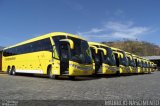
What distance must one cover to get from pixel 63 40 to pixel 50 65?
8.41ft

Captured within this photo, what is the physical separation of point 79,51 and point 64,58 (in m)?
1.08

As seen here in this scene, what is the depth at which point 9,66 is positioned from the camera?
95.0ft

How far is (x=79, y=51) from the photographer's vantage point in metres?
17.7

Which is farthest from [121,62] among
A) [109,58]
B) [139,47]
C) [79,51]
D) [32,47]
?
[139,47]

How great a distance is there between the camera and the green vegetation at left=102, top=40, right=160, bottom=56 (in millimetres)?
141625

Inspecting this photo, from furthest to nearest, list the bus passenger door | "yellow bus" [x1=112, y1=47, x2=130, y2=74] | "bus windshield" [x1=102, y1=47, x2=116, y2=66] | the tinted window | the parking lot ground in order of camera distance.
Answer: "yellow bus" [x1=112, y1=47, x2=130, y2=74] → "bus windshield" [x1=102, y1=47, x2=116, y2=66] → the tinted window → the bus passenger door → the parking lot ground

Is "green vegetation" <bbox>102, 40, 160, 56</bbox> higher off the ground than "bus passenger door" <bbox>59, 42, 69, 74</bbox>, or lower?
higher

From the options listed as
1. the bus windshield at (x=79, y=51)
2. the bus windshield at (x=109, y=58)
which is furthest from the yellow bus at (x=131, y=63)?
the bus windshield at (x=79, y=51)

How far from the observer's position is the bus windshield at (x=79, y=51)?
1709 centimetres

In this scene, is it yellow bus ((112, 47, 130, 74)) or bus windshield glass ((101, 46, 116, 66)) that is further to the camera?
yellow bus ((112, 47, 130, 74))

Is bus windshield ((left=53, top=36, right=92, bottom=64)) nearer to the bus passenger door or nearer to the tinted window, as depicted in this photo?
the bus passenger door

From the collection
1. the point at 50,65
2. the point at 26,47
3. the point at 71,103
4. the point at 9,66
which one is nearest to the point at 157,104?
the point at 71,103

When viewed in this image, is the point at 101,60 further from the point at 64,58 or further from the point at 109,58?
the point at 64,58

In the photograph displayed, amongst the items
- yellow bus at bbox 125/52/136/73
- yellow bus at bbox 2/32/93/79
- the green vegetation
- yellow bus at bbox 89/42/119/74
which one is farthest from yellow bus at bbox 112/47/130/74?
the green vegetation
